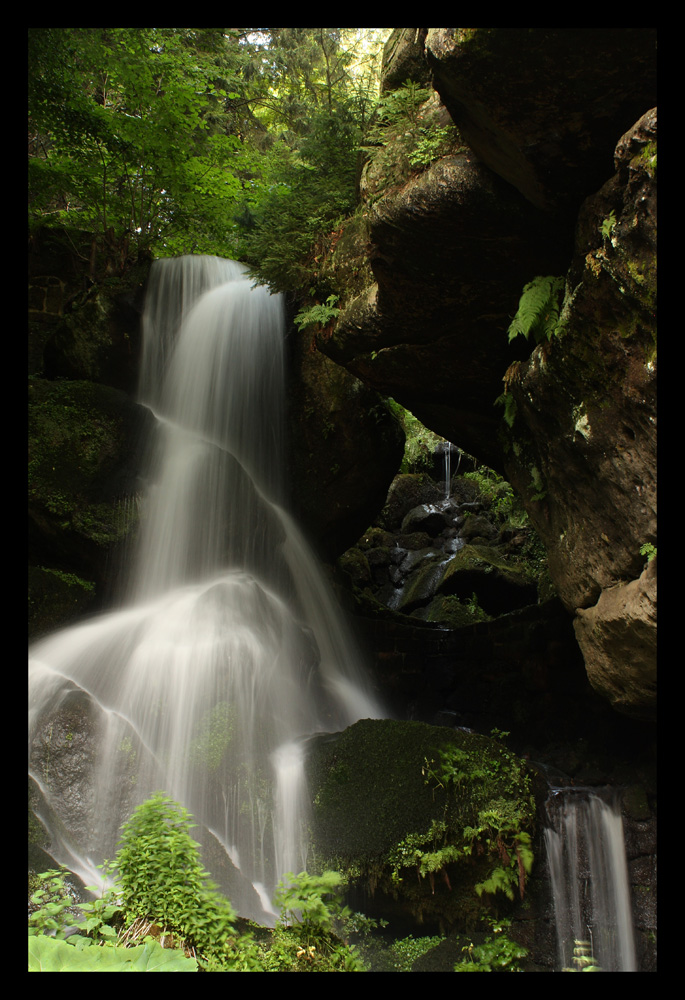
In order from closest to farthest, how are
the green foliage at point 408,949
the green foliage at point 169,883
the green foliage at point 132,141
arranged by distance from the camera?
1. the green foliage at point 169,883
2. the green foliage at point 408,949
3. the green foliage at point 132,141

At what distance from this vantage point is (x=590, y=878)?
5.43 m

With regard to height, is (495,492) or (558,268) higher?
(495,492)

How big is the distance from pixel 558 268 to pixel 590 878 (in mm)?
5448

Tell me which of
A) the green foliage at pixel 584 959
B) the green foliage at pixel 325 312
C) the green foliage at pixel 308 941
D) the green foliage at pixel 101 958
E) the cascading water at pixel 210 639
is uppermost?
the green foliage at pixel 325 312

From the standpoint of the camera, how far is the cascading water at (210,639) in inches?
217

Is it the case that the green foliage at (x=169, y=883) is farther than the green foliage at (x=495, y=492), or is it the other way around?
the green foliage at (x=495, y=492)

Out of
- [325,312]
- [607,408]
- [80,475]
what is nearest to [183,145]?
[325,312]

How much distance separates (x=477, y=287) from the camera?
6230 millimetres

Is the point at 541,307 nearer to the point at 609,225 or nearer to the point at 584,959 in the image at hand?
the point at 609,225

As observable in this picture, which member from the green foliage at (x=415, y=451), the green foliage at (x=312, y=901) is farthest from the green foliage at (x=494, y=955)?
the green foliage at (x=415, y=451)

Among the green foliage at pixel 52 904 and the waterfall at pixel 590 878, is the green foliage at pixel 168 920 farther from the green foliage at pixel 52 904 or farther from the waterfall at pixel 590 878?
the waterfall at pixel 590 878

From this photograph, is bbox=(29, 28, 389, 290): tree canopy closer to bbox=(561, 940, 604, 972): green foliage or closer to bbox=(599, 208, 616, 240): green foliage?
bbox=(599, 208, 616, 240): green foliage

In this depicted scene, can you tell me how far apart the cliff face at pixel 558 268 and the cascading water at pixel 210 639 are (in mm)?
3266

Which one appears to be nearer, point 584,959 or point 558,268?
point 584,959
